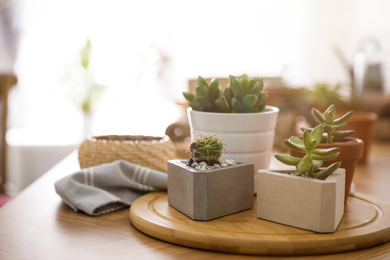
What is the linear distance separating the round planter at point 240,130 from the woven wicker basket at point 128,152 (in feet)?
0.41

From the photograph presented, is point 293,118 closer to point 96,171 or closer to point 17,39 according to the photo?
point 96,171

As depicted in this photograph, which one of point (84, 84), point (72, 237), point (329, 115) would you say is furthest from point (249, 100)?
point (84, 84)

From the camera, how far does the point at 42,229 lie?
724mm

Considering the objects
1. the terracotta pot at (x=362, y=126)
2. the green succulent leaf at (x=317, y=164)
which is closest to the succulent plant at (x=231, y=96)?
the green succulent leaf at (x=317, y=164)

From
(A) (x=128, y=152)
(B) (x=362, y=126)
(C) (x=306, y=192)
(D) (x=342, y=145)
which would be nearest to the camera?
(C) (x=306, y=192)

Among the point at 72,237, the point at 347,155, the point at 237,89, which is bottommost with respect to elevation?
the point at 72,237

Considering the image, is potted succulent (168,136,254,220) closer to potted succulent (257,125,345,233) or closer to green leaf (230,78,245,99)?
potted succulent (257,125,345,233)

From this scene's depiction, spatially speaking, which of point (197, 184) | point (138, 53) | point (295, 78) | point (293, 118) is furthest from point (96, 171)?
point (295, 78)

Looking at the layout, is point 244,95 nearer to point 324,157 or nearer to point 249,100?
point 249,100

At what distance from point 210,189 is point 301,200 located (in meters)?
0.13

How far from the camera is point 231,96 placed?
0.86 metres

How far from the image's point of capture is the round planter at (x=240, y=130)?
33.2 inches

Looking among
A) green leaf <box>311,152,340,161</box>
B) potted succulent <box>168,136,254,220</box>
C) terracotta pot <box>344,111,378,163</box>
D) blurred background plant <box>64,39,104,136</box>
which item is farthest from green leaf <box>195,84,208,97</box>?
blurred background plant <box>64,39,104,136</box>

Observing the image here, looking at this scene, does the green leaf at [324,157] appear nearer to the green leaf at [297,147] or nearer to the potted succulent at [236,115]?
the green leaf at [297,147]
